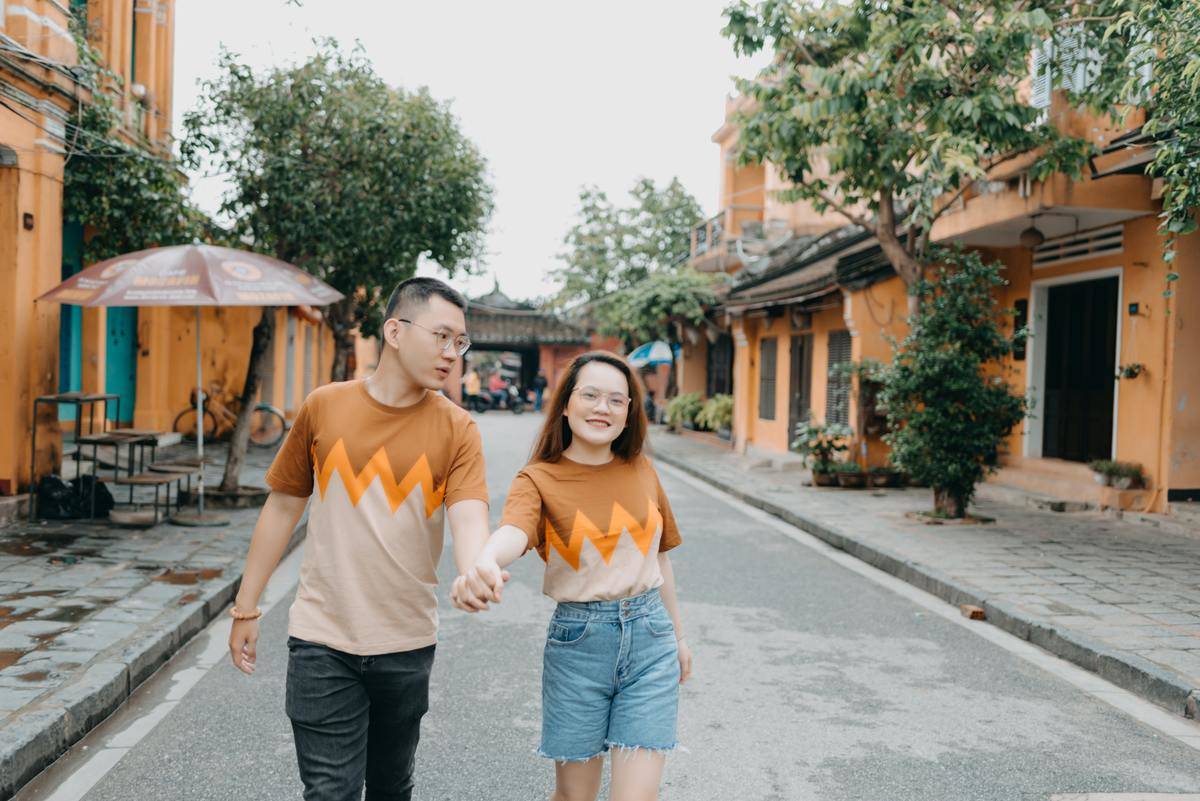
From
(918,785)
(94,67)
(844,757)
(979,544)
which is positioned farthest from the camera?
(94,67)

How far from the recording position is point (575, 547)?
2.75 meters

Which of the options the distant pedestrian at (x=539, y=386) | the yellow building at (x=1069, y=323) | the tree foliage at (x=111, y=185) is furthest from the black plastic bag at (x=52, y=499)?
the distant pedestrian at (x=539, y=386)

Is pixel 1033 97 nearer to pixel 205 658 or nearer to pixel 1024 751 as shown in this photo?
pixel 1024 751

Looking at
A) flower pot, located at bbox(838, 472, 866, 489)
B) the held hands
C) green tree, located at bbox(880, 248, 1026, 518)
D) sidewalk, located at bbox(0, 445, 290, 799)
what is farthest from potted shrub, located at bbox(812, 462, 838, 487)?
the held hands

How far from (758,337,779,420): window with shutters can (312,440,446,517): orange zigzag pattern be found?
17.4 m

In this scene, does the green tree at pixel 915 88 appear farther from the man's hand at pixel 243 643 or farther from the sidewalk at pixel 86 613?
the man's hand at pixel 243 643

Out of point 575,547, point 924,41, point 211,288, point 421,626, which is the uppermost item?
point 924,41

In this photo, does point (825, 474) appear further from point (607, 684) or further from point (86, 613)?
point (607, 684)

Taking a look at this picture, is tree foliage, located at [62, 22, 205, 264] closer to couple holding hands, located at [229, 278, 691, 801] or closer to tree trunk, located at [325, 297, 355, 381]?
couple holding hands, located at [229, 278, 691, 801]

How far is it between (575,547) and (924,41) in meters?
8.06

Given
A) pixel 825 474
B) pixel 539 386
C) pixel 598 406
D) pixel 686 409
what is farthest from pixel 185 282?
pixel 539 386

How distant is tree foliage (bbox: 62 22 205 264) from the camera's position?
986 centimetres

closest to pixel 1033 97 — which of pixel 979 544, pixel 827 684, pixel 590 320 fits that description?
pixel 979 544

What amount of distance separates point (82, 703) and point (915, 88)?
8.73 m
